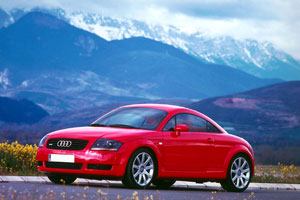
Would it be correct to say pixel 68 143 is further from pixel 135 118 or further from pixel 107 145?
pixel 135 118

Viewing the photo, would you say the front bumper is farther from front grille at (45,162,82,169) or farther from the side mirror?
the side mirror

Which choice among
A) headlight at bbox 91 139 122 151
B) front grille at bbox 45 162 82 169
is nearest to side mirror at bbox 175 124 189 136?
headlight at bbox 91 139 122 151

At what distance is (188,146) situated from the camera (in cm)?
1309

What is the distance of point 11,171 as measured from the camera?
15.5 meters

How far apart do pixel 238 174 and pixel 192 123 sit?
148 centimetres

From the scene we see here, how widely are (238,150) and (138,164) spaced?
2787 mm

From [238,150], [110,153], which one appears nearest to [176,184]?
[238,150]

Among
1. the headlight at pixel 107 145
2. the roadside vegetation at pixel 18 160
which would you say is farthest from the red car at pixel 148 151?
the roadside vegetation at pixel 18 160

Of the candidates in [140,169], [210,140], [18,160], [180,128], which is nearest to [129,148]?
[140,169]

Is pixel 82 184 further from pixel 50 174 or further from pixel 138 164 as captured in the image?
pixel 138 164

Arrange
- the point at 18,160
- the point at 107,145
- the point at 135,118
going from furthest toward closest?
the point at 18,160 → the point at 135,118 → the point at 107,145

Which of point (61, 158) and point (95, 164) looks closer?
point (95, 164)

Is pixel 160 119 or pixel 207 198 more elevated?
pixel 160 119

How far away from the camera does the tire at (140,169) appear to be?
11961mm
